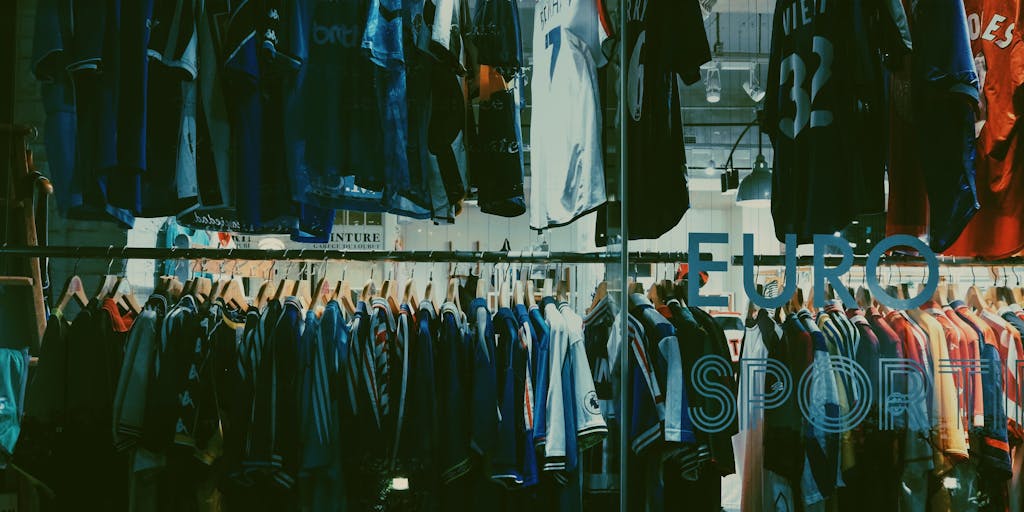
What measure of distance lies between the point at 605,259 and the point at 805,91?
2.60 ft

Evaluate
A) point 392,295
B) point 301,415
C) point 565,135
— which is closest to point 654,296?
point 565,135

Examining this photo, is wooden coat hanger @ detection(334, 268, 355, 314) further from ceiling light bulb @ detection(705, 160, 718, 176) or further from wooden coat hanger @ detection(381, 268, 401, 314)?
ceiling light bulb @ detection(705, 160, 718, 176)

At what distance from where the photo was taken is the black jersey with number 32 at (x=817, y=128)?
82.4 inches

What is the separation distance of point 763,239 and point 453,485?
120 centimetres

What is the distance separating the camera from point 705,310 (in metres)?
2.19

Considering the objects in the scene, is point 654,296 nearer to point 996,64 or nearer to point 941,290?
point 941,290

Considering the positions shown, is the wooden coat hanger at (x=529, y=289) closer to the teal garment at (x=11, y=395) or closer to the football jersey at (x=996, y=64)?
the football jersey at (x=996, y=64)

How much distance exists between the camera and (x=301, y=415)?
7.20 ft

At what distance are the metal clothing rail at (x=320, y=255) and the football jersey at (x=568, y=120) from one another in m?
0.14

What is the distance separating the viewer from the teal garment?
7.45ft

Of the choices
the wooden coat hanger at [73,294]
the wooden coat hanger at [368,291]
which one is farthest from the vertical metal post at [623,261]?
the wooden coat hanger at [73,294]

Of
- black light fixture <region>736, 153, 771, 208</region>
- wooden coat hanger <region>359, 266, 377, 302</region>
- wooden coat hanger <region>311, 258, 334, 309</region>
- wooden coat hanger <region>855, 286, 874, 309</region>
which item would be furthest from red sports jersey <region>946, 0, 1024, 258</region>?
wooden coat hanger <region>311, 258, 334, 309</region>

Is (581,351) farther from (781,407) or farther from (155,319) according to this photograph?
(155,319)

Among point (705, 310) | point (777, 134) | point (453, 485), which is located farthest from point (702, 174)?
point (453, 485)
